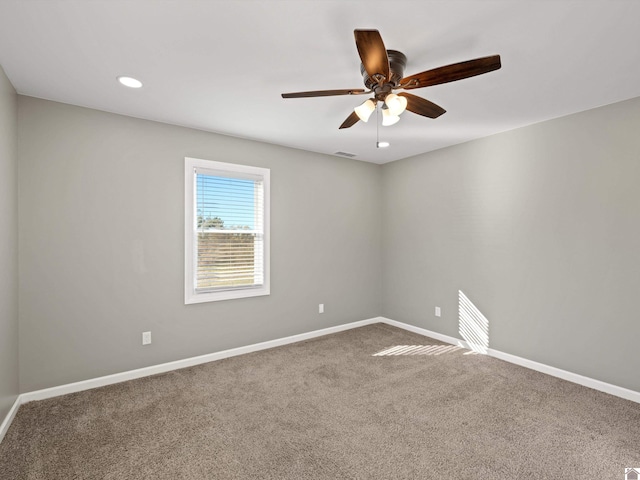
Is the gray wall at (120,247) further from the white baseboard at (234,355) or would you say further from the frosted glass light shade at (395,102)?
the frosted glass light shade at (395,102)

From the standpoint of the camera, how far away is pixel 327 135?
3729 millimetres

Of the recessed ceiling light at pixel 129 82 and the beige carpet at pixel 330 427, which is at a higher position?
the recessed ceiling light at pixel 129 82

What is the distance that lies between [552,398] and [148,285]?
3796mm

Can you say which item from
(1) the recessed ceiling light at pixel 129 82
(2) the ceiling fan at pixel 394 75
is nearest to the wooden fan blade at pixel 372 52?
(2) the ceiling fan at pixel 394 75

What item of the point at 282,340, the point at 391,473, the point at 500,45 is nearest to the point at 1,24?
the point at 500,45

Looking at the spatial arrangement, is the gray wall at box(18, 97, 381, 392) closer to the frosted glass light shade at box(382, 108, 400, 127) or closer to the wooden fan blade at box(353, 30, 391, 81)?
the frosted glass light shade at box(382, 108, 400, 127)

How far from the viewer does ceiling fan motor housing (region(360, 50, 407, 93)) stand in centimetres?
194

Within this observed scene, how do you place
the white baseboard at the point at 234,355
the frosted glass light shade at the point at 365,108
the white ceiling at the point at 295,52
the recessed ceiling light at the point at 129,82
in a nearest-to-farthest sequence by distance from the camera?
1. the white ceiling at the point at 295,52
2. the frosted glass light shade at the point at 365,108
3. the recessed ceiling light at the point at 129,82
4. the white baseboard at the point at 234,355

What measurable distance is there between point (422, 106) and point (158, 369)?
3354 mm

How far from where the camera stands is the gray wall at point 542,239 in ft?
9.21

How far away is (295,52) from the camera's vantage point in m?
2.08

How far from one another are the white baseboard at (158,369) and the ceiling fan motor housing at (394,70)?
122 inches

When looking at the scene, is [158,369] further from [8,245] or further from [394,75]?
[394,75]

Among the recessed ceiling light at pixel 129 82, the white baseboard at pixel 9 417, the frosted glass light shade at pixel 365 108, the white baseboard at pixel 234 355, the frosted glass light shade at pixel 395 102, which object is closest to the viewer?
the frosted glass light shade at pixel 395 102
